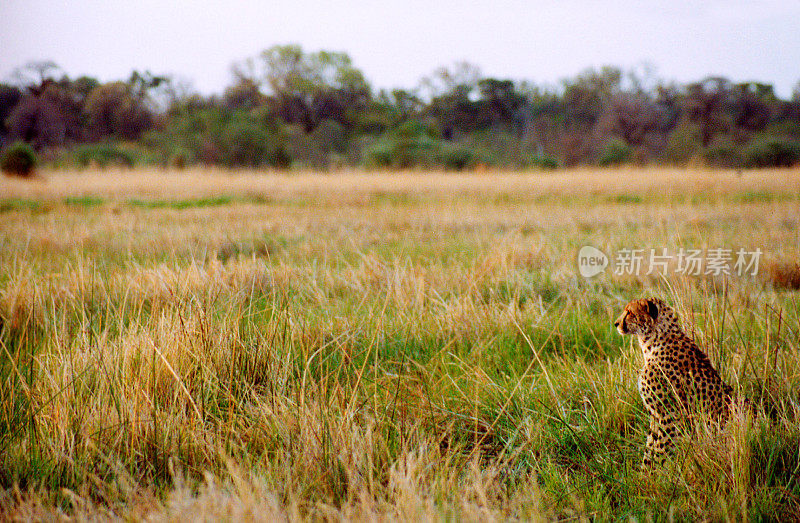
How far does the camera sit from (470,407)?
5.60ft

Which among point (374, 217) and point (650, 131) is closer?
point (374, 217)

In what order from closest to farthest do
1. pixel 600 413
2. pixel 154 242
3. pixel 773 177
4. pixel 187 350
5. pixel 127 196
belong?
1. pixel 600 413
2. pixel 187 350
3. pixel 154 242
4. pixel 127 196
5. pixel 773 177

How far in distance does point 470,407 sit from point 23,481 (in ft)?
3.95

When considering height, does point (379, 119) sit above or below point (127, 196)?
above

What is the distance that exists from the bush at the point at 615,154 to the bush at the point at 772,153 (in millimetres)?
6456

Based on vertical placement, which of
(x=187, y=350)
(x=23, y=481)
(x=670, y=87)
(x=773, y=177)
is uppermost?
(x=670, y=87)

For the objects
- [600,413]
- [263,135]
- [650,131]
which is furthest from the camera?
[650,131]

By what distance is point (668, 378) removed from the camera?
126cm

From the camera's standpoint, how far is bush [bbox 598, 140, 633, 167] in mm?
26744

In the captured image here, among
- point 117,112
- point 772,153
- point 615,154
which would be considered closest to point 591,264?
point 772,153

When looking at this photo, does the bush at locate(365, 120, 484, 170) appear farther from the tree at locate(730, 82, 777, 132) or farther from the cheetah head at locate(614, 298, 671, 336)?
the cheetah head at locate(614, 298, 671, 336)

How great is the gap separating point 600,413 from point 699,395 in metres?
0.34

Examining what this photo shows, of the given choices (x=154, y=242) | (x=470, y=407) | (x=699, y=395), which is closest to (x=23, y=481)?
(x=470, y=407)

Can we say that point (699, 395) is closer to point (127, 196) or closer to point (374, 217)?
point (374, 217)
